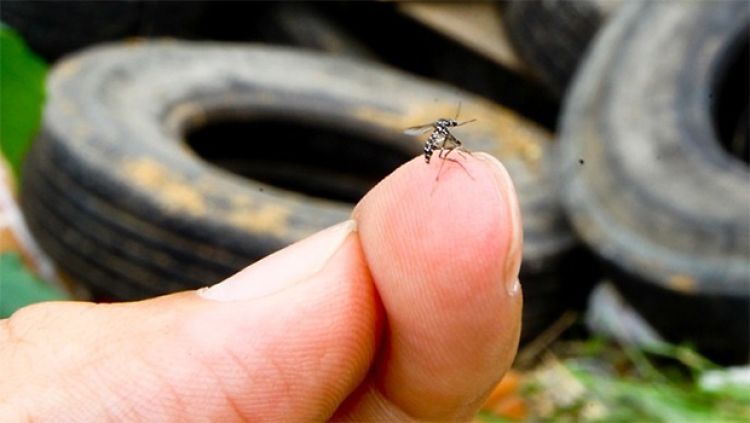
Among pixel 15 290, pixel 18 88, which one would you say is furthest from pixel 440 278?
pixel 15 290

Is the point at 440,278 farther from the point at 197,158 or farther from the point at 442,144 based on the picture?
the point at 197,158

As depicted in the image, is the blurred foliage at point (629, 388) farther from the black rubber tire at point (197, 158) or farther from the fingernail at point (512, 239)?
the fingernail at point (512, 239)

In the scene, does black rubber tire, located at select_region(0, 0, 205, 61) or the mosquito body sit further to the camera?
black rubber tire, located at select_region(0, 0, 205, 61)

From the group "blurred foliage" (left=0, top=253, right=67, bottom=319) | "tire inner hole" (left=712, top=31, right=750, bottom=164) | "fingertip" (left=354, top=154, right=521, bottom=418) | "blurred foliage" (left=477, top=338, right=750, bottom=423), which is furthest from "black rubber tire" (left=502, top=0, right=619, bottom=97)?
"fingertip" (left=354, top=154, right=521, bottom=418)

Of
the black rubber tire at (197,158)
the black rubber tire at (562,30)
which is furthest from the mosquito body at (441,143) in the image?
the black rubber tire at (562,30)

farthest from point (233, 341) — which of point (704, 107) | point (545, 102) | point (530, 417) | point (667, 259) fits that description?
point (545, 102)

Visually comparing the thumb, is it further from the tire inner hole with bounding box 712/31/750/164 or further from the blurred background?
the tire inner hole with bounding box 712/31/750/164

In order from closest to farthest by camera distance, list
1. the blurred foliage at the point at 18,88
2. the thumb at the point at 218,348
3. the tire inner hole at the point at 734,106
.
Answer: the thumb at the point at 218,348, the blurred foliage at the point at 18,88, the tire inner hole at the point at 734,106
